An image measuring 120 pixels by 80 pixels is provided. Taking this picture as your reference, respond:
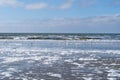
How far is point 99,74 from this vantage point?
40.9 feet

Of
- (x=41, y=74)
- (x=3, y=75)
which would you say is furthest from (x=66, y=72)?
(x=3, y=75)

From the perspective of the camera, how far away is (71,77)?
1162 cm

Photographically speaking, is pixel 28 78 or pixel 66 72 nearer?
pixel 28 78

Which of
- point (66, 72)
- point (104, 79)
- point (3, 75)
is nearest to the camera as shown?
point (104, 79)

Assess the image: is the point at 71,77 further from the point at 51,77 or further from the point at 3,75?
the point at 3,75

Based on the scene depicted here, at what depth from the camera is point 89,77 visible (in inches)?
460

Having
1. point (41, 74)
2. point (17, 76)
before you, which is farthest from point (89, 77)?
point (17, 76)

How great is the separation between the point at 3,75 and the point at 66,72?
3.11 meters

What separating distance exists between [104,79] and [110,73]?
1632 millimetres

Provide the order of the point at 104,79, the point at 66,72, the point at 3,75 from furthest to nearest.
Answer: the point at 66,72 → the point at 3,75 → the point at 104,79

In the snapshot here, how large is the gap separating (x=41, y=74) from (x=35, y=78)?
1.06 metres

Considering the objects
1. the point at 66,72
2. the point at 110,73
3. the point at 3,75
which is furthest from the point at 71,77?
the point at 3,75

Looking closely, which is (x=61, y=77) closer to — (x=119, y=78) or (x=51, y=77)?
(x=51, y=77)

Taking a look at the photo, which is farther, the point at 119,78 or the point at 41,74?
the point at 41,74
